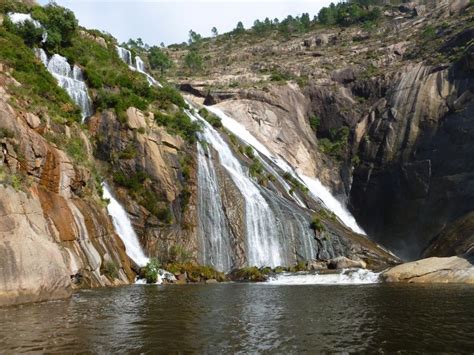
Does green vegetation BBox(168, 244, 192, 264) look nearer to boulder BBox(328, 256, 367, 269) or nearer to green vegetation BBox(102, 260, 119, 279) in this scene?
green vegetation BBox(102, 260, 119, 279)

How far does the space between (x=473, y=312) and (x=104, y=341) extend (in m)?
12.9

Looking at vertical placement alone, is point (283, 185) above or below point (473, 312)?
above

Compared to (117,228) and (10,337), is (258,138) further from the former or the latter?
(10,337)

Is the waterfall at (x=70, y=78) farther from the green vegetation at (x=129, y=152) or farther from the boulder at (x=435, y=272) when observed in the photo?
the boulder at (x=435, y=272)

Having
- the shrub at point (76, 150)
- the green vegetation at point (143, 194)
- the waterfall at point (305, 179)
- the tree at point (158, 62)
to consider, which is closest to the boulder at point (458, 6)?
the waterfall at point (305, 179)

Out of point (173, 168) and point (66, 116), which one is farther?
point (173, 168)

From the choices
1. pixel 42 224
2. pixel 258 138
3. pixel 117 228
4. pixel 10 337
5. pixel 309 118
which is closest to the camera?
pixel 10 337

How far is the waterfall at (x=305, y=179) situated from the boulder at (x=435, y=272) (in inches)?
1245

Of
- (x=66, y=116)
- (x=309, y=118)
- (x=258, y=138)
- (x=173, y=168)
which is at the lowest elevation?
(x=173, y=168)

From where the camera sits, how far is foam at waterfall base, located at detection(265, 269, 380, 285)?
33.1 m

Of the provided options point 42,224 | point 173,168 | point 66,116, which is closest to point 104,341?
point 42,224

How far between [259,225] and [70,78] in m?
22.2

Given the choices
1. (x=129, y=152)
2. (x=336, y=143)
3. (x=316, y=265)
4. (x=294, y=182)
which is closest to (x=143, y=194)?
(x=129, y=152)

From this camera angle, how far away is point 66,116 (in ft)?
119
